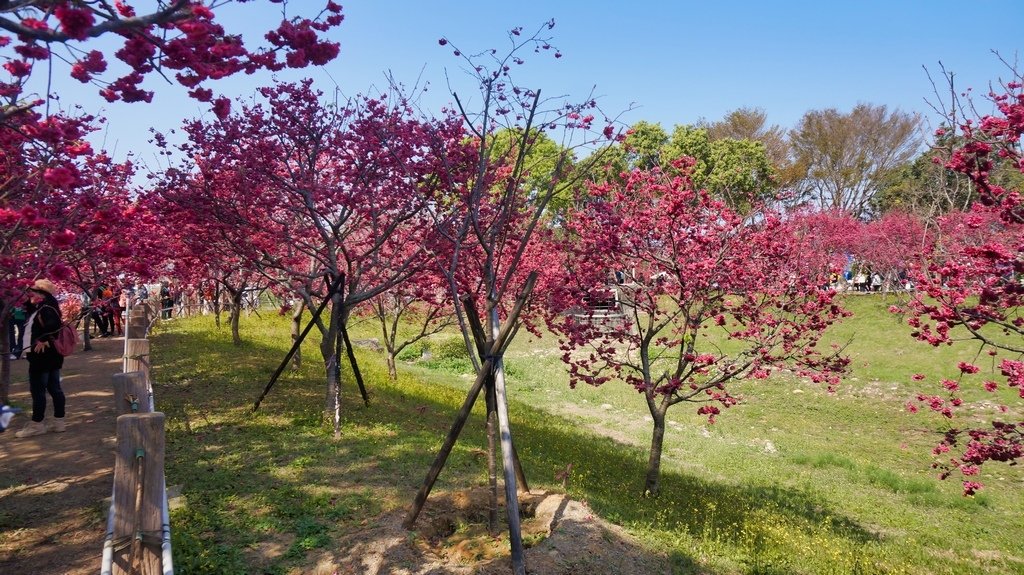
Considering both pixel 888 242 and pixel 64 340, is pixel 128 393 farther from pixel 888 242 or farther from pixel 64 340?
pixel 888 242

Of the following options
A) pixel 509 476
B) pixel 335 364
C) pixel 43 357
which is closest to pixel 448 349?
pixel 335 364

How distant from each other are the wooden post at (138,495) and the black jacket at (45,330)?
17.3 ft

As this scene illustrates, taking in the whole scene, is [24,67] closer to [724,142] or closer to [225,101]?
[225,101]

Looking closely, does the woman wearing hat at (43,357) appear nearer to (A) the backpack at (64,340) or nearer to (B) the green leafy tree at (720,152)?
(A) the backpack at (64,340)

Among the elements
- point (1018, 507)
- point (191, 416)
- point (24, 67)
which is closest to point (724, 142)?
point (1018, 507)

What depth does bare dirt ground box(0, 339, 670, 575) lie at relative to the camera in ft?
17.0

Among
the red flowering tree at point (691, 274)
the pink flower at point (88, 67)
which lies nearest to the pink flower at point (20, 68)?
the pink flower at point (88, 67)

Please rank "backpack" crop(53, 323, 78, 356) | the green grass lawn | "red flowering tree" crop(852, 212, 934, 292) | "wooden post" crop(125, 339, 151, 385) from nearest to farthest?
the green grass lawn < "wooden post" crop(125, 339, 151, 385) < "backpack" crop(53, 323, 78, 356) < "red flowering tree" crop(852, 212, 934, 292)

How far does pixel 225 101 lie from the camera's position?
5.13m

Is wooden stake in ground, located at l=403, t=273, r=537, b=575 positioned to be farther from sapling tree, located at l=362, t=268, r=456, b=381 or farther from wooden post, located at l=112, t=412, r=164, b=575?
sapling tree, located at l=362, t=268, r=456, b=381

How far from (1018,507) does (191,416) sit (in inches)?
527

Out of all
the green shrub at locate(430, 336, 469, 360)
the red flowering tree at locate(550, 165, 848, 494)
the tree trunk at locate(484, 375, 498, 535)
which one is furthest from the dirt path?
the green shrub at locate(430, 336, 469, 360)

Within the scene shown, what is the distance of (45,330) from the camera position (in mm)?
7828

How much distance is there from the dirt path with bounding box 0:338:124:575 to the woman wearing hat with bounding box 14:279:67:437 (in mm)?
192
